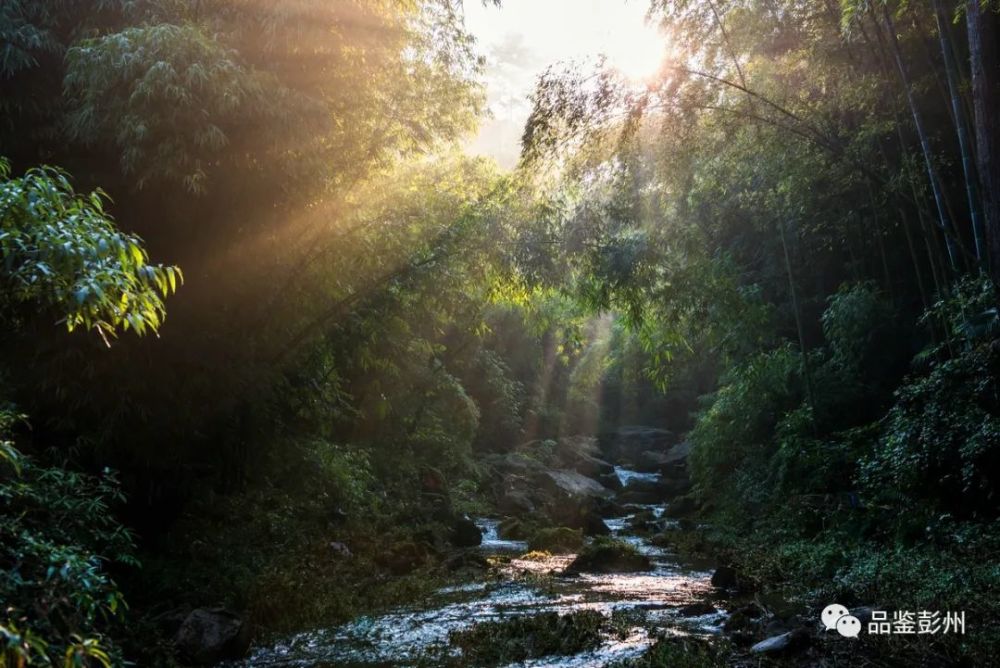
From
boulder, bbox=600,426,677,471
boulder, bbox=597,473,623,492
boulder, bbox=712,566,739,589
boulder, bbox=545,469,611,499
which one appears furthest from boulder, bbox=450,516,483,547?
boulder, bbox=600,426,677,471

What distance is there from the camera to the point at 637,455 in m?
21.3

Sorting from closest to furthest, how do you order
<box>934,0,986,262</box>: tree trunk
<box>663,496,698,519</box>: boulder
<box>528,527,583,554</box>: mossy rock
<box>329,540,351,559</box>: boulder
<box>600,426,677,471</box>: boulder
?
<box>934,0,986,262</box>: tree trunk < <box>329,540,351,559</box>: boulder < <box>528,527,583,554</box>: mossy rock < <box>663,496,698,519</box>: boulder < <box>600,426,677,471</box>: boulder

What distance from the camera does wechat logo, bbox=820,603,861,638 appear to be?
4504 millimetres

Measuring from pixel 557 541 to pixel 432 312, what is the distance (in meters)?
4.10

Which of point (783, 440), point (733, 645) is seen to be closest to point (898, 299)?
point (783, 440)

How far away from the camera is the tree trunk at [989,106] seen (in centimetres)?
499

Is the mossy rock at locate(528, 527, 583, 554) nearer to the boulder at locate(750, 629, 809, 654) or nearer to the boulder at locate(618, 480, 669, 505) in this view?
the boulder at locate(750, 629, 809, 654)

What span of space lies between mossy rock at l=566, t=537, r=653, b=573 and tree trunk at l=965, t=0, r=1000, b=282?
495cm

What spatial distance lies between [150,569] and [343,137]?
4.04 m

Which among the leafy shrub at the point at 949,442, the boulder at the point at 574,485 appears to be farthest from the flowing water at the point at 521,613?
the boulder at the point at 574,485

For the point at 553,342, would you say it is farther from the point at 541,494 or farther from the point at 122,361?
the point at 122,361

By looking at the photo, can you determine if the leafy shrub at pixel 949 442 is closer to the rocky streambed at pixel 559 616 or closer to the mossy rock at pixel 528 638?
the rocky streambed at pixel 559 616

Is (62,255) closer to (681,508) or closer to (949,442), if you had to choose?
(949,442)

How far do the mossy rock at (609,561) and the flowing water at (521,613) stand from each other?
19 cm
